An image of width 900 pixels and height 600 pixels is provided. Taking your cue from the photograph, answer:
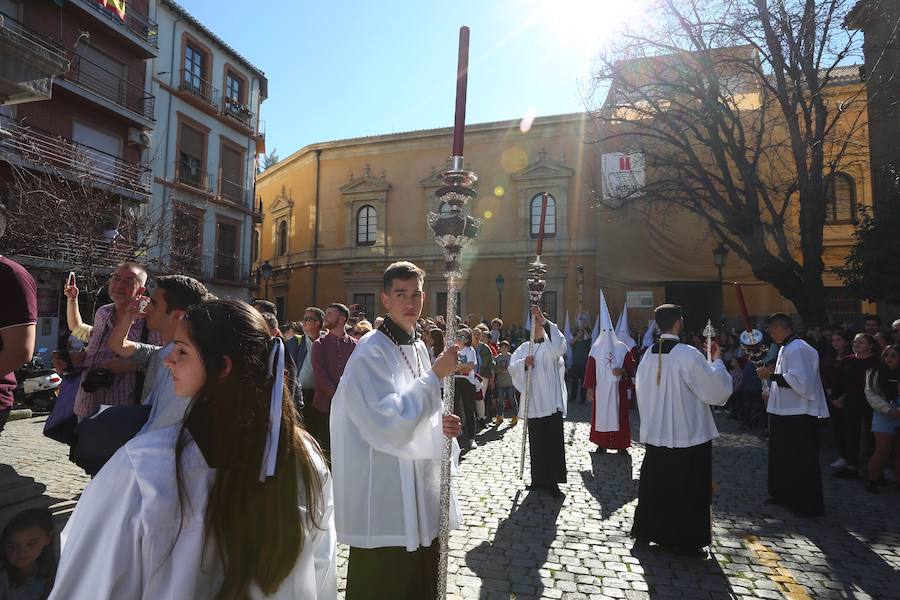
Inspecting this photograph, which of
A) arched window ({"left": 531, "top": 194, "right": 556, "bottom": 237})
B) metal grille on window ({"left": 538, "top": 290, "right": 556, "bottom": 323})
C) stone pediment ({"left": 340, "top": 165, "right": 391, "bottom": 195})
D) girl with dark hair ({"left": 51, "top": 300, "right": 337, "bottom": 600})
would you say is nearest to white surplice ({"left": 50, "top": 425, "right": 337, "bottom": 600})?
girl with dark hair ({"left": 51, "top": 300, "right": 337, "bottom": 600})

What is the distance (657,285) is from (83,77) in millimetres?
21803

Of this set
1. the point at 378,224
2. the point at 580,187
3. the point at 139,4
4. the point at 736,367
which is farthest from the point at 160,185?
the point at 736,367

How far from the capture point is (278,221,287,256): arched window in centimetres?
3656

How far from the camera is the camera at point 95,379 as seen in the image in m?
3.24

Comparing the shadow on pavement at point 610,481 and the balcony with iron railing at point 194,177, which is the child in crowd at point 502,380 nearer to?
the shadow on pavement at point 610,481

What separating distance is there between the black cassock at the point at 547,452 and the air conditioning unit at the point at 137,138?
19004 mm

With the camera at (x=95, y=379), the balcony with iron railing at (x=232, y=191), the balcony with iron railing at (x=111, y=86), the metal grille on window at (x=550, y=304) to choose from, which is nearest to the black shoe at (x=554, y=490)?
the camera at (x=95, y=379)

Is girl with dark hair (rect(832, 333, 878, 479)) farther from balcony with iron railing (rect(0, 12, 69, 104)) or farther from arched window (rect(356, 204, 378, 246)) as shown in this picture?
arched window (rect(356, 204, 378, 246))

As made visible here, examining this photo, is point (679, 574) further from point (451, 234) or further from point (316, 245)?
point (316, 245)

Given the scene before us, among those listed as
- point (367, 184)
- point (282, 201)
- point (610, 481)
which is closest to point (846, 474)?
point (610, 481)

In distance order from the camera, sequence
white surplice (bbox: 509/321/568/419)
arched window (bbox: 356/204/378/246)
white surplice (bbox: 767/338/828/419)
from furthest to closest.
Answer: arched window (bbox: 356/204/378/246) < white surplice (bbox: 509/321/568/419) < white surplice (bbox: 767/338/828/419)

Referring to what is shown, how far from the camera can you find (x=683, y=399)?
4.83 metres

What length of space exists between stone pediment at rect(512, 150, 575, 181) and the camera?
87.4ft

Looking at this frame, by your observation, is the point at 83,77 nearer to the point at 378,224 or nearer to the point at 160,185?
the point at 160,185
